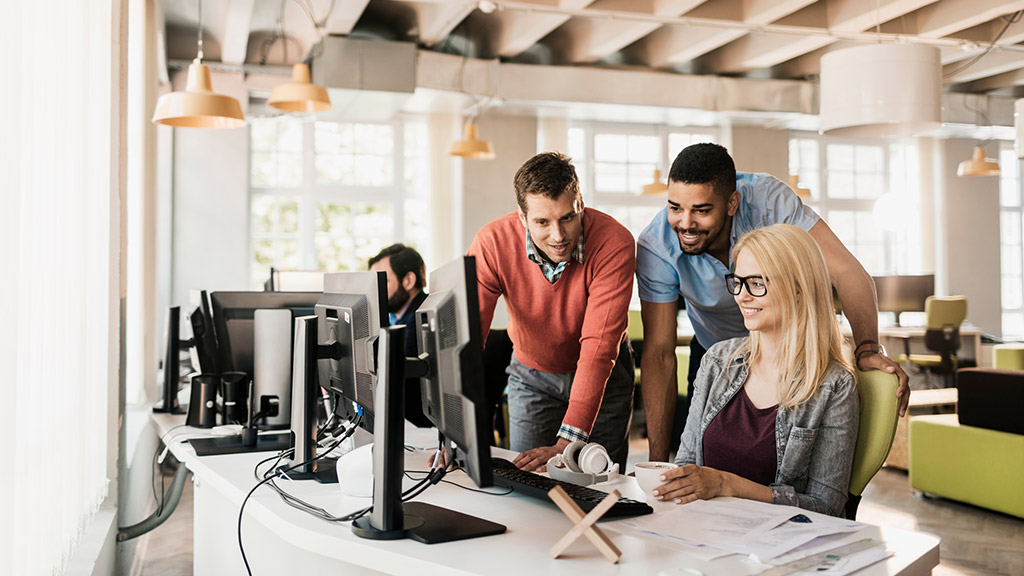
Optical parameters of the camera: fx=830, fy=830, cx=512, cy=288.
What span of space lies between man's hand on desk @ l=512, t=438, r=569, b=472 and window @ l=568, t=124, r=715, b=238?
26.0 feet

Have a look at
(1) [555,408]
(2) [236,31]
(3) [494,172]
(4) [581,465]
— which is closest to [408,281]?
(1) [555,408]

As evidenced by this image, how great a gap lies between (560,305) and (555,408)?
14.4 inches

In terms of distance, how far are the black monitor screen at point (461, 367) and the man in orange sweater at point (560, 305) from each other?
64cm

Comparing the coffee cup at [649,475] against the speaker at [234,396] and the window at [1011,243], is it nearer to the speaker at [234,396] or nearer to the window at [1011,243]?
the speaker at [234,396]

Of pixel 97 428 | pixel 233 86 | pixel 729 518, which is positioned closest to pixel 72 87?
pixel 97 428

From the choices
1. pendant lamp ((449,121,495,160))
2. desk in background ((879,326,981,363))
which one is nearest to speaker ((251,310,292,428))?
pendant lamp ((449,121,495,160))

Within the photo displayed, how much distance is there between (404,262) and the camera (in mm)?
3635

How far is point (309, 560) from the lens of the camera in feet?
6.18

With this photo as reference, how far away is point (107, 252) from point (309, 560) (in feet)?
4.88

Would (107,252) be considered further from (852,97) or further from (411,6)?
(411,6)

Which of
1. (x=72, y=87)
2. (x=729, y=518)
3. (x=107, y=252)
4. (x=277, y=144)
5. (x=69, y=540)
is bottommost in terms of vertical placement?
(x=69, y=540)

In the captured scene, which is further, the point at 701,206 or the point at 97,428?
the point at 97,428

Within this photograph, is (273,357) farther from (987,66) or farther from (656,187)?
(987,66)

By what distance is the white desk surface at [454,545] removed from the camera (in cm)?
139
